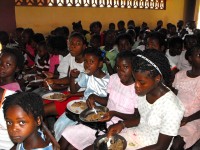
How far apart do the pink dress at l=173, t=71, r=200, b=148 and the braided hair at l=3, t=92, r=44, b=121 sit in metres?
1.19

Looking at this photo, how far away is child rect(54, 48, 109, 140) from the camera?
90.6 inches

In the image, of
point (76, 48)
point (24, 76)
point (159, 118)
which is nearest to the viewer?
point (159, 118)

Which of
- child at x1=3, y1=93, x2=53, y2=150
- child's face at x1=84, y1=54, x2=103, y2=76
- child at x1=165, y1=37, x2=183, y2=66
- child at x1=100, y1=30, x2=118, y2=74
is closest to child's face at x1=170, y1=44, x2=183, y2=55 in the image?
child at x1=165, y1=37, x2=183, y2=66

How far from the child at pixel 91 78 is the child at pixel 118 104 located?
0.23 m

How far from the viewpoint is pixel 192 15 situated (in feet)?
28.8

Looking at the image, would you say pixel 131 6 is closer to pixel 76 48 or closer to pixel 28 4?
pixel 28 4

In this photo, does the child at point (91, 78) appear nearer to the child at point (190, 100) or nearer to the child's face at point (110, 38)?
the child at point (190, 100)

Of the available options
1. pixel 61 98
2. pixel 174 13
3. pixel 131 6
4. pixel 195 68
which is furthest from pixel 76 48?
pixel 174 13

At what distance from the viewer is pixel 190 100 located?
7.22ft

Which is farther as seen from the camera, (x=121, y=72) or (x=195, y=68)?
(x=195, y=68)

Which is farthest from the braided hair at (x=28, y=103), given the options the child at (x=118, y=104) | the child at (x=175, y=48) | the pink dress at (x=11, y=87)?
the child at (x=175, y=48)

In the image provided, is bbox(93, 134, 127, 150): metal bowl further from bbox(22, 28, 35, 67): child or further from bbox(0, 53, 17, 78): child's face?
bbox(22, 28, 35, 67): child

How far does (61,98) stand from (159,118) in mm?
1171

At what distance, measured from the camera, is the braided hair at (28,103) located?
1.33 m
